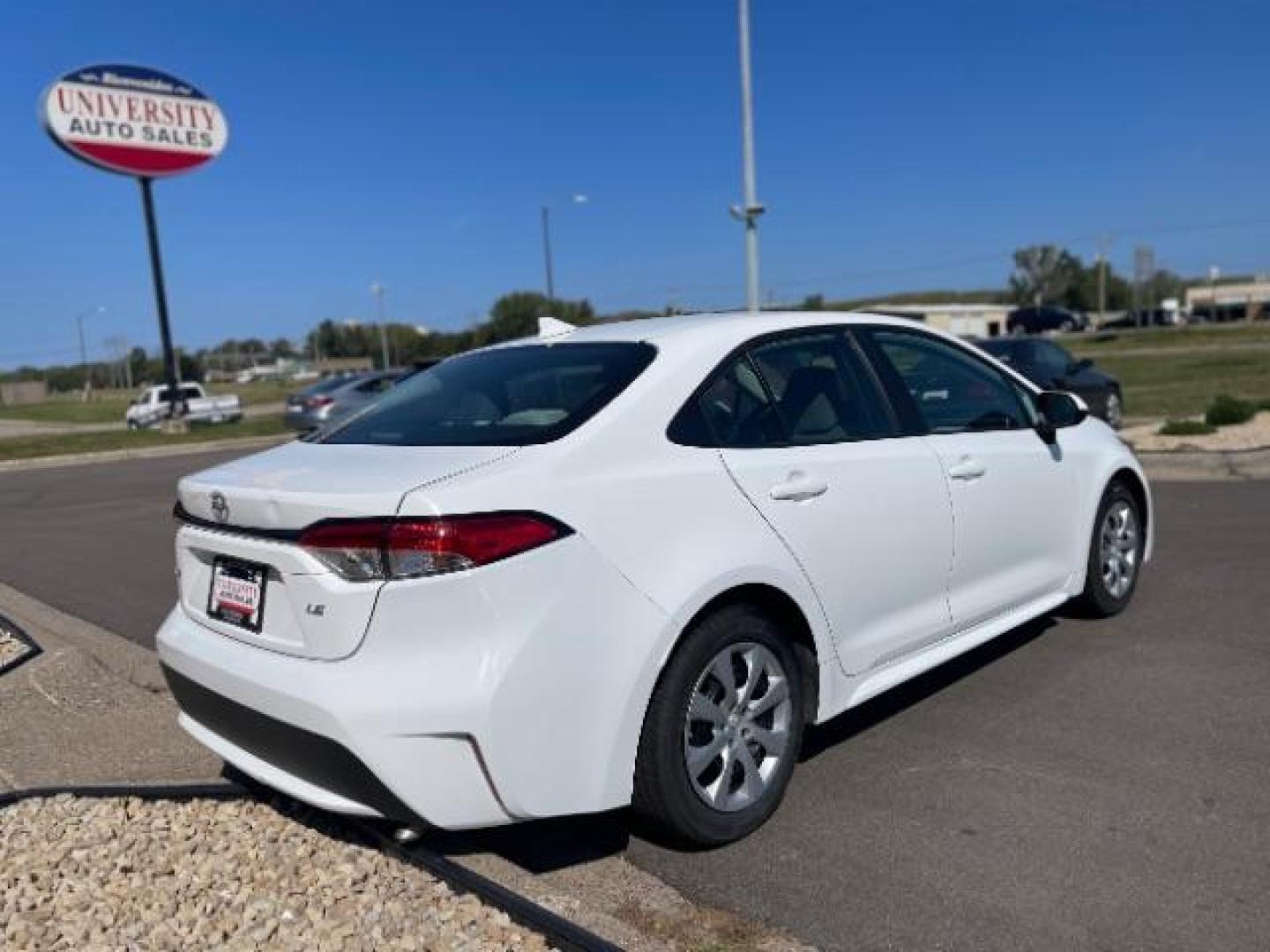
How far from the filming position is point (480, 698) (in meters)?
2.70

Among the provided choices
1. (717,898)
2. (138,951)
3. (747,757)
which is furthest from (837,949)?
(138,951)

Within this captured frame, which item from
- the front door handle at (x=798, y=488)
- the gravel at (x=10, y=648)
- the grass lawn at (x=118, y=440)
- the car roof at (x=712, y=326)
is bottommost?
the grass lawn at (x=118, y=440)

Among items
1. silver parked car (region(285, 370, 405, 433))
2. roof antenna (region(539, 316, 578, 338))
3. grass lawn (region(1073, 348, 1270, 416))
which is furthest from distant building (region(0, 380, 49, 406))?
roof antenna (region(539, 316, 578, 338))

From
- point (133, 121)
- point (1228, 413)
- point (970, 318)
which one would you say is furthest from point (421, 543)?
point (970, 318)

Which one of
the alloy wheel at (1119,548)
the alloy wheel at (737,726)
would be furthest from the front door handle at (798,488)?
the alloy wheel at (1119,548)

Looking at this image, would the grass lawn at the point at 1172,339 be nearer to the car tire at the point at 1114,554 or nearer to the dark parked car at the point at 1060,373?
the dark parked car at the point at 1060,373

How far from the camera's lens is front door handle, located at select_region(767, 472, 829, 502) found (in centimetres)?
343

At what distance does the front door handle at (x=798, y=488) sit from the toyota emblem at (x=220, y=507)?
164 cm

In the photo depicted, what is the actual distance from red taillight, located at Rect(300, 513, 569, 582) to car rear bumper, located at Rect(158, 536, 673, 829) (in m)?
0.04

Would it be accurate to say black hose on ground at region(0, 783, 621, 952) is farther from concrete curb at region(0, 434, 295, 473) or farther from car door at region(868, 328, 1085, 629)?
concrete curb at region(0, 434, 295, 473)

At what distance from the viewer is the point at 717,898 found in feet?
9.95

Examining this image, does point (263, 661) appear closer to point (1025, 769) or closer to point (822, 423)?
point (822, 423)

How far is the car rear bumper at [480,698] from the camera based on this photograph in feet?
8.91

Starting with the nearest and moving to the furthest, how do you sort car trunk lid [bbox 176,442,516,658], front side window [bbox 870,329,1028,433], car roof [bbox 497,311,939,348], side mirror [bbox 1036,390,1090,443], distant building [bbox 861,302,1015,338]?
car trunk lid [bbox 176,442,516,658]
car roof [bbox 497,311,939,348]
front side window [bbox 870,329,1028,433]
side mirror [bbox 1036,390,1090,443]
distant building [bbox 861,302,1015,338]
